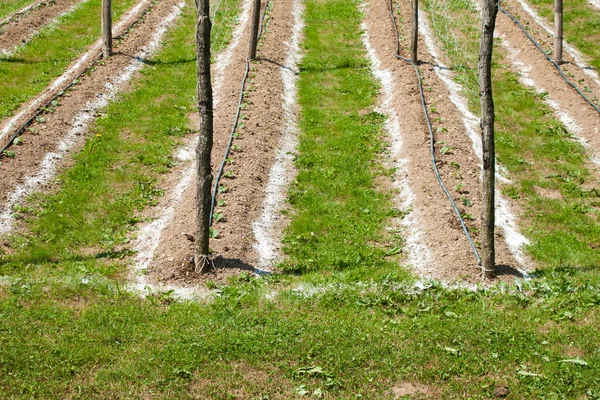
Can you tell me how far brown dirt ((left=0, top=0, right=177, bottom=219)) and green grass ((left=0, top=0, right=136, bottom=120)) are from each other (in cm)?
123

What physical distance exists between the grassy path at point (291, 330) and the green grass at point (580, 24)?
1435cm

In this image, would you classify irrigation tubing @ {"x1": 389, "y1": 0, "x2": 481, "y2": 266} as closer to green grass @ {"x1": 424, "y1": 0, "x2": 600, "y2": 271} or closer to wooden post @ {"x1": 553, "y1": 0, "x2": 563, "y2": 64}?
green grass @ {"x1": 424, "y1": 0, "x2": 600, "y2": 271}

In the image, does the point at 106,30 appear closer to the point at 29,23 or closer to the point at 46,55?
the point at 46,55

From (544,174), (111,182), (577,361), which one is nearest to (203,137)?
(111,182)

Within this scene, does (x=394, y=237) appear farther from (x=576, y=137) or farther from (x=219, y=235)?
(x=576, y=137)

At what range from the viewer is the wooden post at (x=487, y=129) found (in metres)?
10.9

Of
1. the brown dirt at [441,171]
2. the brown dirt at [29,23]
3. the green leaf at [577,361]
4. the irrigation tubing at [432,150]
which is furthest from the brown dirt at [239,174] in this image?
the brown dirt at [29,23]

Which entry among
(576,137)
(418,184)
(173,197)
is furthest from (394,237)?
(576,137)

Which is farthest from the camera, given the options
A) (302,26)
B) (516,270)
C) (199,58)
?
(302,26)

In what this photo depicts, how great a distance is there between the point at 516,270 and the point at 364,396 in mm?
4705

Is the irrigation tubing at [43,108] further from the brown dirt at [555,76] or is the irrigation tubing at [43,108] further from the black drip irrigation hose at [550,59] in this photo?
the brown dirt at [555,76]

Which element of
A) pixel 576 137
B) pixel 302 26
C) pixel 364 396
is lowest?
pixel 364 396

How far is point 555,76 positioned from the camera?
20969mm

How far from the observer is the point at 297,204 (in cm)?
1446
